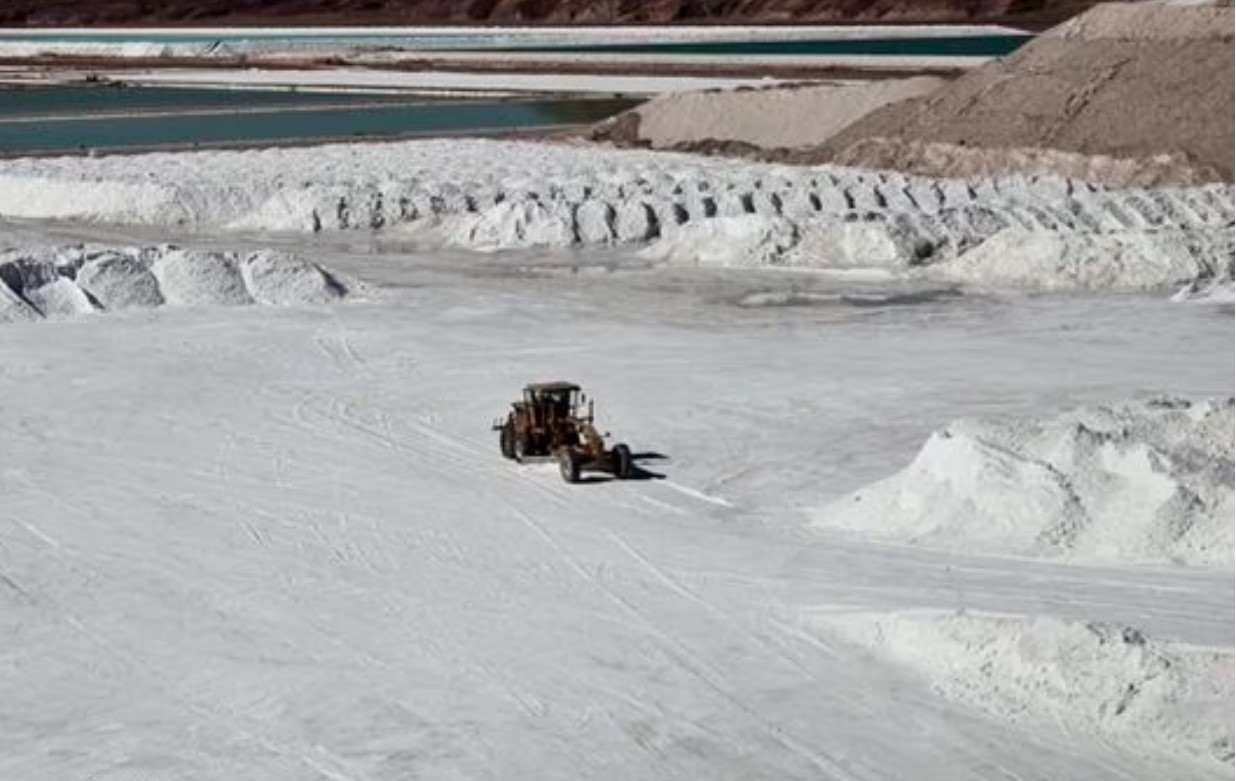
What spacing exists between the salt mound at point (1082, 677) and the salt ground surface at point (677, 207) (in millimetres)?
12430

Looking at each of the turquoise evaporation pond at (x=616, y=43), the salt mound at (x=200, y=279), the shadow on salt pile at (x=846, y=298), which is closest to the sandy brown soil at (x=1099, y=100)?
the shadow on salt pile at (x=846, y=298)

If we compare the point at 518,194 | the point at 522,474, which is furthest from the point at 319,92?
the point at 522,474

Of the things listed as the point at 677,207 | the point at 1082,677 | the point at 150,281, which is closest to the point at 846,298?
the point at 677,207

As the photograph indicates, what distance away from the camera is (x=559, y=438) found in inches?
591

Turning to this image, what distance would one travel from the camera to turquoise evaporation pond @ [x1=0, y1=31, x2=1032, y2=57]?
69.7 metres

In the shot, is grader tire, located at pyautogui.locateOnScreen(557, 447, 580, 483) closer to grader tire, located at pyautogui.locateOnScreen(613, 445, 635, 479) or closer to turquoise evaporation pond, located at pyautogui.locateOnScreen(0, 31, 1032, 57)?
grader tire, located at pyautogui.locateOnScreen(613, 445, 635, 479)

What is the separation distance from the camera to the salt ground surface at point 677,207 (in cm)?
2339

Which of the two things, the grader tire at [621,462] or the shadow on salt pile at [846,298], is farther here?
the shadow on salt pile at [846,298]

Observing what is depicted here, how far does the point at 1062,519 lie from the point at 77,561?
597cm

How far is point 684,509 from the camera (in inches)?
547

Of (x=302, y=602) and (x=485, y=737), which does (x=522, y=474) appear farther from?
(x=485, y=737)

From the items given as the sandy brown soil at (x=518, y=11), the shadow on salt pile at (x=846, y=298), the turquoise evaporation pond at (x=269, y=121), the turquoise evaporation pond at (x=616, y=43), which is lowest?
the shadow on salt pile at (x=846, y=298)

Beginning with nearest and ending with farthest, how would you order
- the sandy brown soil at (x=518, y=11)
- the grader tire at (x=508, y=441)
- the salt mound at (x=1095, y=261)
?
the grader tire at (x=508, y=441), the salt mound at (x=1095, y=261), the sandy brown soil at (x=518, y=11)

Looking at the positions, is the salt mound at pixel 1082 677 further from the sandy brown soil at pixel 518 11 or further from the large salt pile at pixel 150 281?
the sandy brown soil at pixel 518 11
